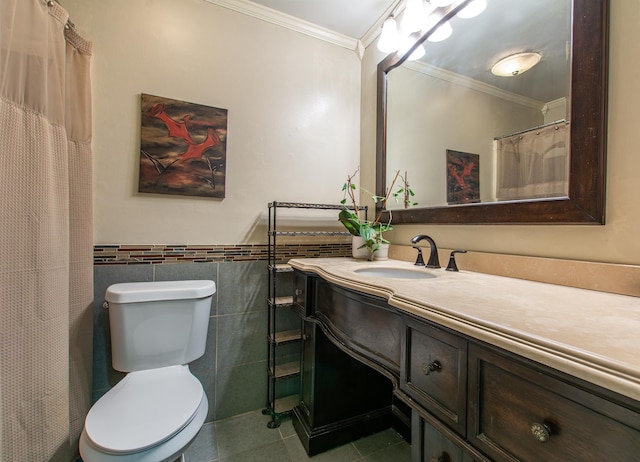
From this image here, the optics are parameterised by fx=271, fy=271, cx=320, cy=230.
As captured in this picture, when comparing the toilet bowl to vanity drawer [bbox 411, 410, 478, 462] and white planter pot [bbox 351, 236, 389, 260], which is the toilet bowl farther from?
white planter pot [bbox 351, 236, 389, 260]

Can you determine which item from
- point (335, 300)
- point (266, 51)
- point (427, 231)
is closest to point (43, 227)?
point (335, 300)

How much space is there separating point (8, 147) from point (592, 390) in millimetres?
1537

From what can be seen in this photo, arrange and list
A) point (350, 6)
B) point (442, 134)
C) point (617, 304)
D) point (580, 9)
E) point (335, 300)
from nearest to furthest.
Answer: point (617, 304) < point (580, 9) < point (335, 300) < point (442, 134) < point (350, 6)

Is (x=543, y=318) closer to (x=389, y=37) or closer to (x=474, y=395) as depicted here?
(x=474, y=395)

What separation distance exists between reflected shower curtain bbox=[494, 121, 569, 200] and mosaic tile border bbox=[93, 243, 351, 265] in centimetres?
103

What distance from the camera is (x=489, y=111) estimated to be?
43.7 inches

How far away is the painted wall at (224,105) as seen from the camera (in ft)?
4.36

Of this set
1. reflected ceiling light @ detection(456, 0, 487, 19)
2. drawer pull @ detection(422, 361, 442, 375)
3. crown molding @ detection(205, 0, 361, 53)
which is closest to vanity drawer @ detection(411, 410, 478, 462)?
drawer pull @ detection(422, 361, 442, 375)

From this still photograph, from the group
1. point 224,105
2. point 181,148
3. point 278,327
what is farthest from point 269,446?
point 224,105

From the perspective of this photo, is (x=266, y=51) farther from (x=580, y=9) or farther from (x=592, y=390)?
(x=592, y=390)

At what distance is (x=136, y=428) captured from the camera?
860 mm

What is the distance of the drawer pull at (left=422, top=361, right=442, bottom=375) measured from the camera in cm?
61

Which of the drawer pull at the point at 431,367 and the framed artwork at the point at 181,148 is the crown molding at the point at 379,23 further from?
the drawer pull at the point at 431,367

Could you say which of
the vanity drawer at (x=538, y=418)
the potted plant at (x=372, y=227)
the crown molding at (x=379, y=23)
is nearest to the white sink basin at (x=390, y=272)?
the potted plant at (x=372, y=227)
